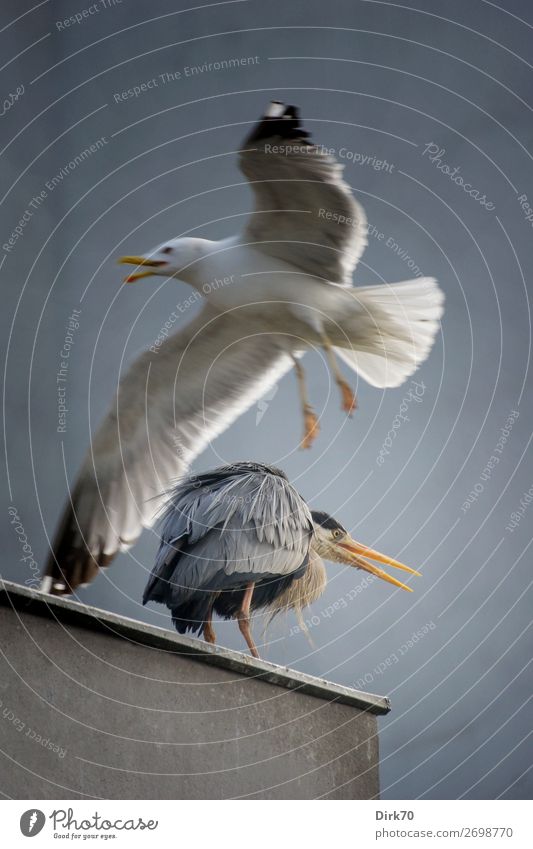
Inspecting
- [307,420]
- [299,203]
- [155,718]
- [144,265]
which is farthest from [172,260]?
[155,718]

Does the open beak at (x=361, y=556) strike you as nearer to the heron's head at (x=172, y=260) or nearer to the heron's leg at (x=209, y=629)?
the heron's leg at (x=209, y=629)

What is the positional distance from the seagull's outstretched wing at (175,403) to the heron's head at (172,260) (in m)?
0.21

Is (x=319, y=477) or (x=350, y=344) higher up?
(x=350, y=344)

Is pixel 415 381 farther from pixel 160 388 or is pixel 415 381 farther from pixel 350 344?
pixel 160 388

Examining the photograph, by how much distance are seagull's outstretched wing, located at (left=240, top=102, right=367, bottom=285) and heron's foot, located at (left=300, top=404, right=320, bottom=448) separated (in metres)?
0.59

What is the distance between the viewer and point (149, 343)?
18.2 ft

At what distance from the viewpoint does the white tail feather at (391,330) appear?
518cm

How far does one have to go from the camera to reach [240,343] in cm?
548

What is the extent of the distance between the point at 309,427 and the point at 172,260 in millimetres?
958

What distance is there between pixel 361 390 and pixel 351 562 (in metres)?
1.30

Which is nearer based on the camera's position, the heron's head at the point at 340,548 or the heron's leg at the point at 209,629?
the heron's leg at the point at 209,629

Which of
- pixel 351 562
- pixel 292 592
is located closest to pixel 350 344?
pixel 351 562

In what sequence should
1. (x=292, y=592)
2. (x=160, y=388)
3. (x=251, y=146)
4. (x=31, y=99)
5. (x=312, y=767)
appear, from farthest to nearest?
(x=160, y=388)
(x=31, y=99)
(x=251, y=146)
(x=292, y=592)
(x=312, y=767)

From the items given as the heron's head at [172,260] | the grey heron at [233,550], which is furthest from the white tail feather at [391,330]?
the grey heron at [233,550]
